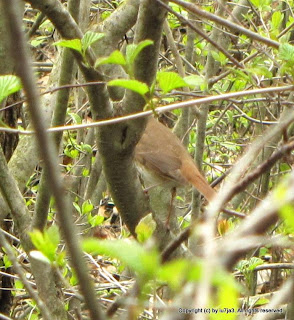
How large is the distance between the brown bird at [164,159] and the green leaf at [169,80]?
7.45ft

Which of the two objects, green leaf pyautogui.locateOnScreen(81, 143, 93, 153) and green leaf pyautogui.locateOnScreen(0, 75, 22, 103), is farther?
green leaf pyautogui.locateOnScreen(81, 143, 93, 153)

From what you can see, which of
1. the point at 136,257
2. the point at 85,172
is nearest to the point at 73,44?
the point at 136,257

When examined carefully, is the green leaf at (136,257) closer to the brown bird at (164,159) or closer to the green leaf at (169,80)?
the green leaf at (169,80)

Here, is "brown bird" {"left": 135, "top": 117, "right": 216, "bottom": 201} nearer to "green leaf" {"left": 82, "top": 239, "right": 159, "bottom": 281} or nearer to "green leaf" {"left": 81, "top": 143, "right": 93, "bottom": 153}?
"green leaf" {"left": 81, "top": 143, "right": 93, "bottom": 153}

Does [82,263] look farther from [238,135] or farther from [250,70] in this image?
[238,135]

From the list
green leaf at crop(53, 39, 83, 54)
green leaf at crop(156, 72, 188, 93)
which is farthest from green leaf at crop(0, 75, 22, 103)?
green leaf at crop(156, 72, 188, 93)

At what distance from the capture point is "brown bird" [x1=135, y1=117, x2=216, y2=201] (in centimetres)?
416

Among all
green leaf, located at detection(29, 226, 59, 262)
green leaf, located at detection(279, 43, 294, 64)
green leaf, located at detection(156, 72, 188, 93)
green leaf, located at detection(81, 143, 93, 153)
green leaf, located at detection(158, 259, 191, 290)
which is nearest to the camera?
green leaf, located at detection(158, 259, 191, 290)

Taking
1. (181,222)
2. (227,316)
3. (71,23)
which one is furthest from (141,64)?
(181,222)

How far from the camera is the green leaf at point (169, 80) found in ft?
5.24

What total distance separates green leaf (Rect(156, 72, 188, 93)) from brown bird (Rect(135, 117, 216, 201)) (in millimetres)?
2271

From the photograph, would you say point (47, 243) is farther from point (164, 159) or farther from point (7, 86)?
point (164, 159)

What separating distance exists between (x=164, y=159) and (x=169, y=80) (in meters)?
2.88

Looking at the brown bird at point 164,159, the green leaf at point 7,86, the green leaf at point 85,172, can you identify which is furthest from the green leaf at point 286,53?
the green leaf at point 85,172
